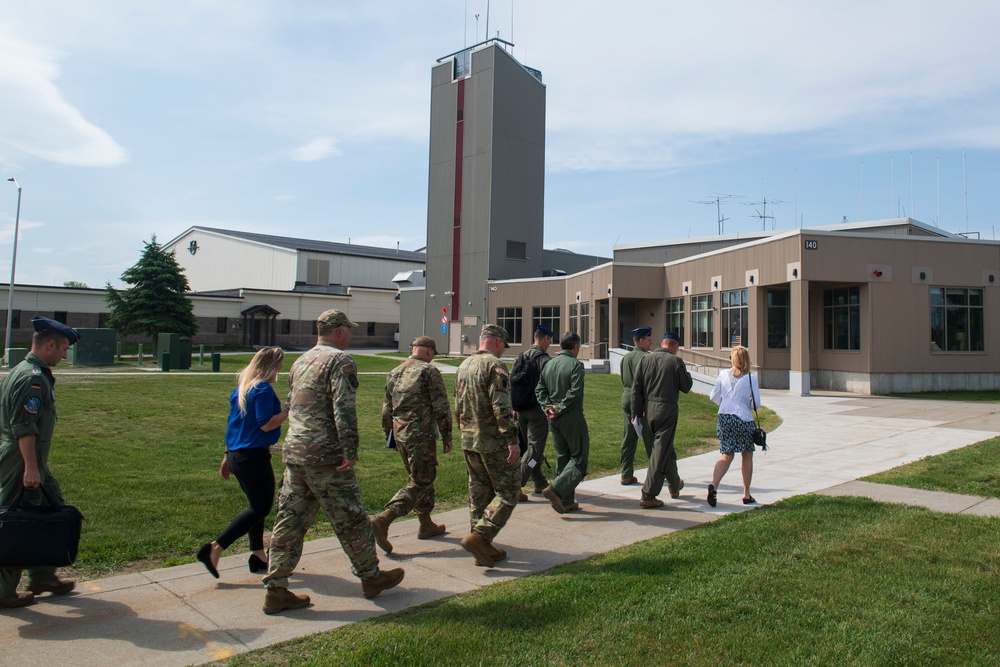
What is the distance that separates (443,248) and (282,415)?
42754 millimetres

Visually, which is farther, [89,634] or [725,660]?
[89,634]

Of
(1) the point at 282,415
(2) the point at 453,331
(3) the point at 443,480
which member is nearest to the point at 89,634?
(1) the point at 282,415

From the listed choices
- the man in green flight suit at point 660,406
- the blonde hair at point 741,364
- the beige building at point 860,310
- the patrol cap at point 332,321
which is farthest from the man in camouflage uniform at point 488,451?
the beige building at point 860,310

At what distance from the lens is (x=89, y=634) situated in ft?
14.3

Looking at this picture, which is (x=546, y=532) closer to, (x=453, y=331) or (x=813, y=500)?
(x=813, y=500)

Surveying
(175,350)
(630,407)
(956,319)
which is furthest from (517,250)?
(630,407)

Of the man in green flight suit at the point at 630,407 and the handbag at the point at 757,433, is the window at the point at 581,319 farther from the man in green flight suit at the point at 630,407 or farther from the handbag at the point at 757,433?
the handbag at the point at 757,433

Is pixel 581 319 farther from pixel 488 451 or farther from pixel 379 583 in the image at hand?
pixel 379 583

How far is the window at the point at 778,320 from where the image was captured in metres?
26.6

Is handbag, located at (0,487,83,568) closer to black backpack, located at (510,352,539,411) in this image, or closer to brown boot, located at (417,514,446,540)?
brown boot, located at (417,514,446,540)

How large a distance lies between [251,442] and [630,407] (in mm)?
4817

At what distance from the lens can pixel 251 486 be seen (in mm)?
5363

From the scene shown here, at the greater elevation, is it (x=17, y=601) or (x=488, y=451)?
(x=488, y=451)

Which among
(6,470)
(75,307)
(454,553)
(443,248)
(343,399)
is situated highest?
(443,248)
